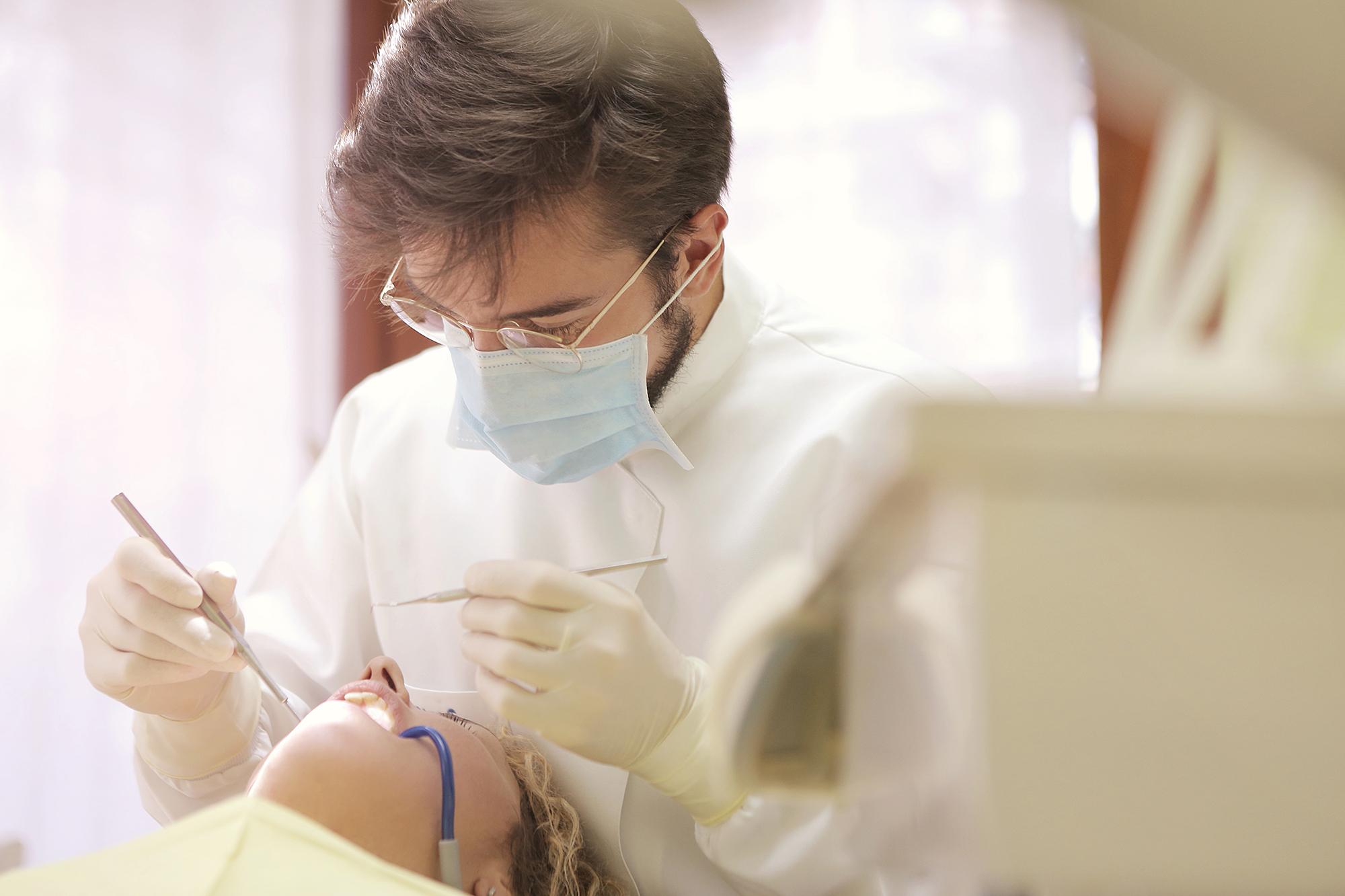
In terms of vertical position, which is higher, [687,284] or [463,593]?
[687,284]

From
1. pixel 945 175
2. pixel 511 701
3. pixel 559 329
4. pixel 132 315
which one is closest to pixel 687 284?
pixel 559 329

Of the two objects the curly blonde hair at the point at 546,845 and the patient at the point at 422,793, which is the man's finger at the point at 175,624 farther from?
the curly blonde hair at the point at 546,845

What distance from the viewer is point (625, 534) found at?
1441 mm

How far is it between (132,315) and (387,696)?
1.71 meters

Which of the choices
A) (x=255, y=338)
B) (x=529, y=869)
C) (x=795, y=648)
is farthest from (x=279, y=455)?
(x=795, y=648)

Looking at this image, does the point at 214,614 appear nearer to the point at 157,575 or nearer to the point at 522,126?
the point at 157,575

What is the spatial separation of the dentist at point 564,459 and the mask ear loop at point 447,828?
3.2 inches

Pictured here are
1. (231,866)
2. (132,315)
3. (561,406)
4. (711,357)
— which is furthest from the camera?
(132,315)

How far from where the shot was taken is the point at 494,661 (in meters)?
1.12

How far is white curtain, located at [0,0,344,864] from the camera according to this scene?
2367 millimetres

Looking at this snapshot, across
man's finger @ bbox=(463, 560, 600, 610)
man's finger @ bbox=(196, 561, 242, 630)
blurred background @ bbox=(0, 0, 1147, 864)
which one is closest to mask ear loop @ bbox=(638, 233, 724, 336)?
man's finger @ bbox=(463, 560, 600, 610)

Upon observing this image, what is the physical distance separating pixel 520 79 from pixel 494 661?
65 centimetres

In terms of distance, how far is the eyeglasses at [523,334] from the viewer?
1.30 meters

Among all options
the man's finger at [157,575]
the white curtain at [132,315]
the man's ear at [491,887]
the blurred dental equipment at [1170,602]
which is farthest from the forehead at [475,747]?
the white curtain at [132,315]
